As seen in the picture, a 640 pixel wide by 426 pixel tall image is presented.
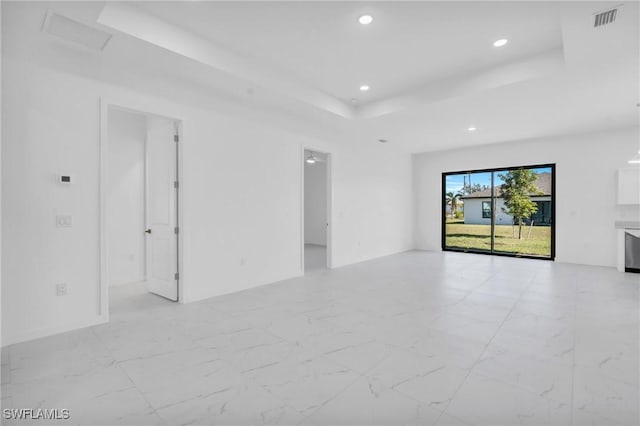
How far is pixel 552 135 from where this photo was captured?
691cm

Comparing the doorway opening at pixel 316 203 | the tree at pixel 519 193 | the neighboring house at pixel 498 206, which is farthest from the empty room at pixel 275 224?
the doorway opening at pixel 316 203

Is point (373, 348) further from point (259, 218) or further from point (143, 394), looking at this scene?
point (259, 218)

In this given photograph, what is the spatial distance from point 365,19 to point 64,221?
137 inches

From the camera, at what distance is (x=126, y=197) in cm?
522

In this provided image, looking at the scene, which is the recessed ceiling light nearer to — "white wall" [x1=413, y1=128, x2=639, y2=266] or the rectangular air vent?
the rectangular air vent

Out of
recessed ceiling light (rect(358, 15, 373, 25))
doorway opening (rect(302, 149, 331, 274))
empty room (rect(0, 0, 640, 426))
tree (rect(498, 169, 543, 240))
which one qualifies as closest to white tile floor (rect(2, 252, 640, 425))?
empty room (rect(0, 0, 640, 426))

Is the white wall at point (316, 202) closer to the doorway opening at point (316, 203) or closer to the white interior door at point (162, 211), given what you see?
the doorway opening at point (316, 203)

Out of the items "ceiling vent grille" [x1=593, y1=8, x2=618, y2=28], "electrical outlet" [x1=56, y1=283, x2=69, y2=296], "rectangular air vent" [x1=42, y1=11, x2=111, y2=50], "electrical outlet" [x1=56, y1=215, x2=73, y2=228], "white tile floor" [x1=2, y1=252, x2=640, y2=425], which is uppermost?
"ceiling vent grille" [x1=593, y1=8, x2=618, y2=28]

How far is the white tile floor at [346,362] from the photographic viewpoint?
193 cm

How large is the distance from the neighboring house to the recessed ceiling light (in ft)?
21.7

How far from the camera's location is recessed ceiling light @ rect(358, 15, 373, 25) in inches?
116

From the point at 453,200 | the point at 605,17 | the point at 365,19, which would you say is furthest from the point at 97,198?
the point at 453,200

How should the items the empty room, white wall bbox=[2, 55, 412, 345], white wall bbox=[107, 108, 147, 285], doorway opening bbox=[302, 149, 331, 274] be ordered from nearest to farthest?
the empty room → white wall bbox=[2, 55, 412, 345] → white wall bbox=[107, 108, 147, 285] → doorway opening bbox=[302, 149, 331, 274]

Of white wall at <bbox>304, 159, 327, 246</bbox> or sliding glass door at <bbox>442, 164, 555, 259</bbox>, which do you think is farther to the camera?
white wall at <bbox>304, 159, 327, 246</bbox>
